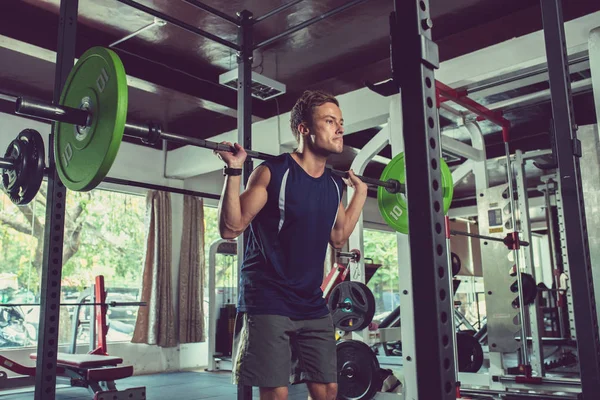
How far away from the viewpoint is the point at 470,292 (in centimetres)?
1070

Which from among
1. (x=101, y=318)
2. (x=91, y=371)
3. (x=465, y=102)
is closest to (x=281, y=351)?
(x=91, y=371)

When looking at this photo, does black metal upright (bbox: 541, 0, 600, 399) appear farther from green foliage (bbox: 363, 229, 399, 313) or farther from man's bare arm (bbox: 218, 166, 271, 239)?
green foliage (bbox: 363, 229, 399, 313)

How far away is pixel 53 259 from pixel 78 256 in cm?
435

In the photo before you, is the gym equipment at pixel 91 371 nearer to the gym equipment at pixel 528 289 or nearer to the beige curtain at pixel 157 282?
the beige curtain at pixel 157 282

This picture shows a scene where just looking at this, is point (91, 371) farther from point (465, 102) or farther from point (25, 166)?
point (465, 102)

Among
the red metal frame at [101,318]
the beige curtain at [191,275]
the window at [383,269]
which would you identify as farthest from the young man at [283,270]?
the window at [383,269]

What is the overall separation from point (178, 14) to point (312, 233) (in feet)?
9.01

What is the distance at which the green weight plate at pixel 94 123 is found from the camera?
137 cm

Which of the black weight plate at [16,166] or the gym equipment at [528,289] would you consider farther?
the gym equipment at [528,289]

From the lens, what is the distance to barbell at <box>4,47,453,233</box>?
54.4 inches

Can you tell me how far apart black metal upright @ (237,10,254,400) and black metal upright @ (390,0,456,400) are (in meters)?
1.34

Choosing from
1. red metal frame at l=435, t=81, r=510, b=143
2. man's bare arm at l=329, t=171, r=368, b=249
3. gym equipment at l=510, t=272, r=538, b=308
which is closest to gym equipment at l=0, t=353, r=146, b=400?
man's bare arm at l=329, t=171, r=368, b=249

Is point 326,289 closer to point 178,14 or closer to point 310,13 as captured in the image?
point 310,13

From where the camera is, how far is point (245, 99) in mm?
2473
